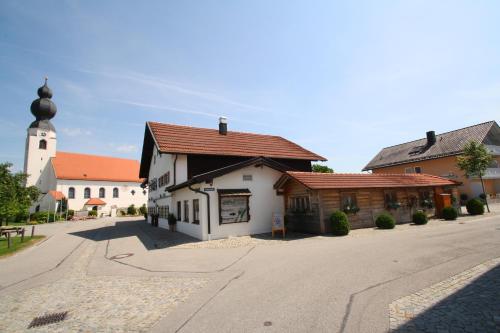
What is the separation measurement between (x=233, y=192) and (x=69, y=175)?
47.3 m

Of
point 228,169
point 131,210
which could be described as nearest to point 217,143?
point 228,169

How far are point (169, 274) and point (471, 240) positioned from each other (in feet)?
37.9

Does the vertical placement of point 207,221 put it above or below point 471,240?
above

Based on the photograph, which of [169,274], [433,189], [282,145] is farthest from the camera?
[282,145]

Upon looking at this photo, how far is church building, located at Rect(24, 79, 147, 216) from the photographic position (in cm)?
4981

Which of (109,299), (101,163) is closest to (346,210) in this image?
(109,299)

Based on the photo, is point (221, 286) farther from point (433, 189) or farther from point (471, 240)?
point (433, 189)

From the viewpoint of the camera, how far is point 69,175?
5047cm

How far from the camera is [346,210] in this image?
16016 mm

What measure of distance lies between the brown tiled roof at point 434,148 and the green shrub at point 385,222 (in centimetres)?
2215

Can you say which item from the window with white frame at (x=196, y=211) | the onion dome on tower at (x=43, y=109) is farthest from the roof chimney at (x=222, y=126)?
the onion dome on tower at (x=43, y=109)

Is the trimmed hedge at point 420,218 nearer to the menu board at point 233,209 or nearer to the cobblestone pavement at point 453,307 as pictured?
the menu board at point 233,209

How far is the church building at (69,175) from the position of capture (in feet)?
163

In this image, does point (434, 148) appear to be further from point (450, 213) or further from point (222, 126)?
point (222, 126)
